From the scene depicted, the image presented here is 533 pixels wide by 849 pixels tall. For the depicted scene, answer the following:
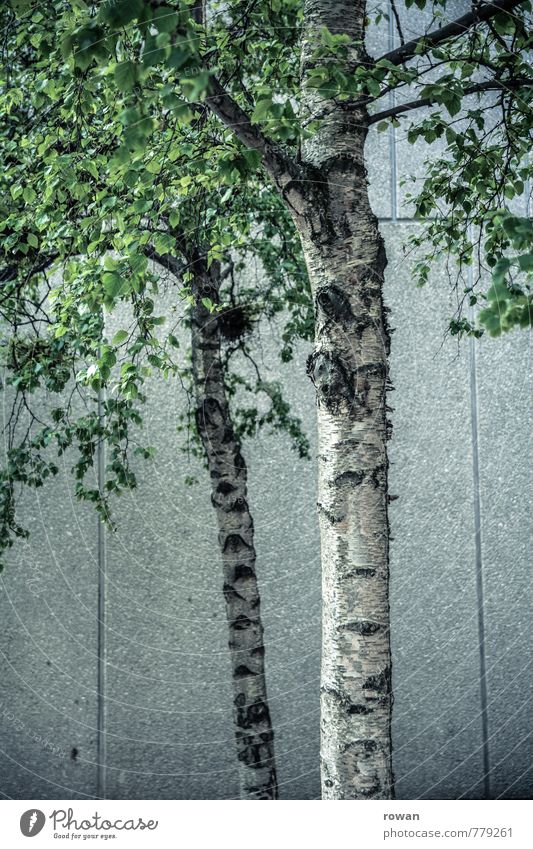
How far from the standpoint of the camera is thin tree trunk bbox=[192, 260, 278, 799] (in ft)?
8.30

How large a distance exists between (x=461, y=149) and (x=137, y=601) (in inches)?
91.3

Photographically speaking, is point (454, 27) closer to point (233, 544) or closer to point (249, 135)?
point (249, 135)

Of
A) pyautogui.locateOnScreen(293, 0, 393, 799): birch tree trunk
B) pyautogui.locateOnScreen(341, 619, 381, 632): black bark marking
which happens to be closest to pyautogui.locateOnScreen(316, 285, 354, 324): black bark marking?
pyautogui.locateOnScreen(293, 0, 393, 799): birch tree trunk

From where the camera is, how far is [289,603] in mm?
3424

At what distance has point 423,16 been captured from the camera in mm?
3473

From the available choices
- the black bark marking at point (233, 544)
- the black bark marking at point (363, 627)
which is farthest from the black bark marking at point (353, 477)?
the black bark marking at point (233, 544)

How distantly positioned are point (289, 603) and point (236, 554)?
0.95 metres

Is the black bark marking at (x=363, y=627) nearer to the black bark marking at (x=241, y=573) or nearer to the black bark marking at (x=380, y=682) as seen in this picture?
the black bark marking at (x=380, y=682)

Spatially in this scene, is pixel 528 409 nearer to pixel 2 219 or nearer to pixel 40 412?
pixel 40 412

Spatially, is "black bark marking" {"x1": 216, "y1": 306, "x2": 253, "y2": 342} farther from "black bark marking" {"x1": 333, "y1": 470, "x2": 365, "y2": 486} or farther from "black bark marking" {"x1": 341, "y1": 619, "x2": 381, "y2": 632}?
"black bark marking" {"x1": 341, "y1": 619, "x2": 381, "y2": 632}
